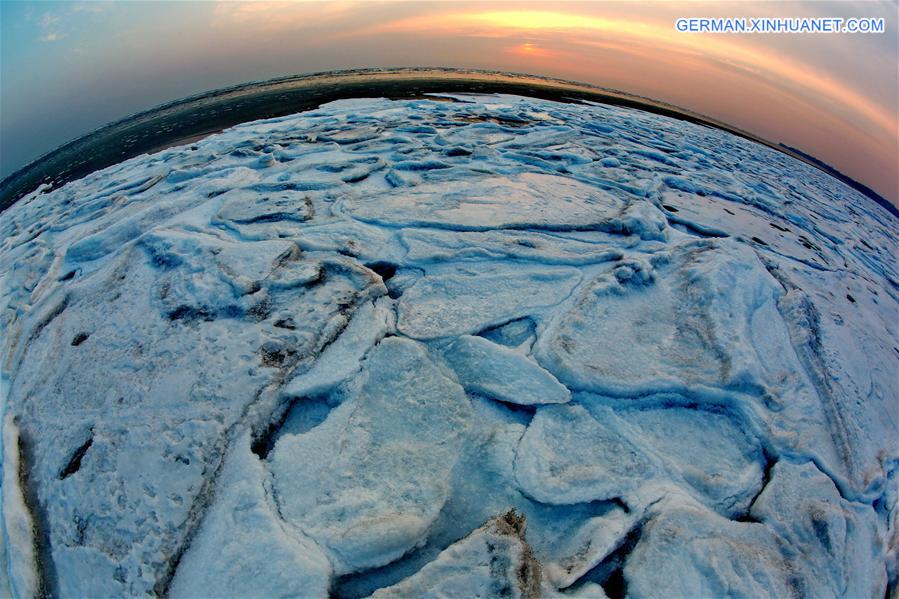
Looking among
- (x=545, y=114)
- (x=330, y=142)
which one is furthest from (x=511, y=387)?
(x=545, y=114)

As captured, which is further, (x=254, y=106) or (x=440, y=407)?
(x=254, y=106)

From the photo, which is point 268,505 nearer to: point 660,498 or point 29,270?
point 660,498

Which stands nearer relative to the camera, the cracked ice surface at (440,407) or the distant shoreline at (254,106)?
the cracked ice surface at (440,407)

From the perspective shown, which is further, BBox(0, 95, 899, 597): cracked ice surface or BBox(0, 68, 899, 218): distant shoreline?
BBox(0, 68, 899, 218): distant shoreline
